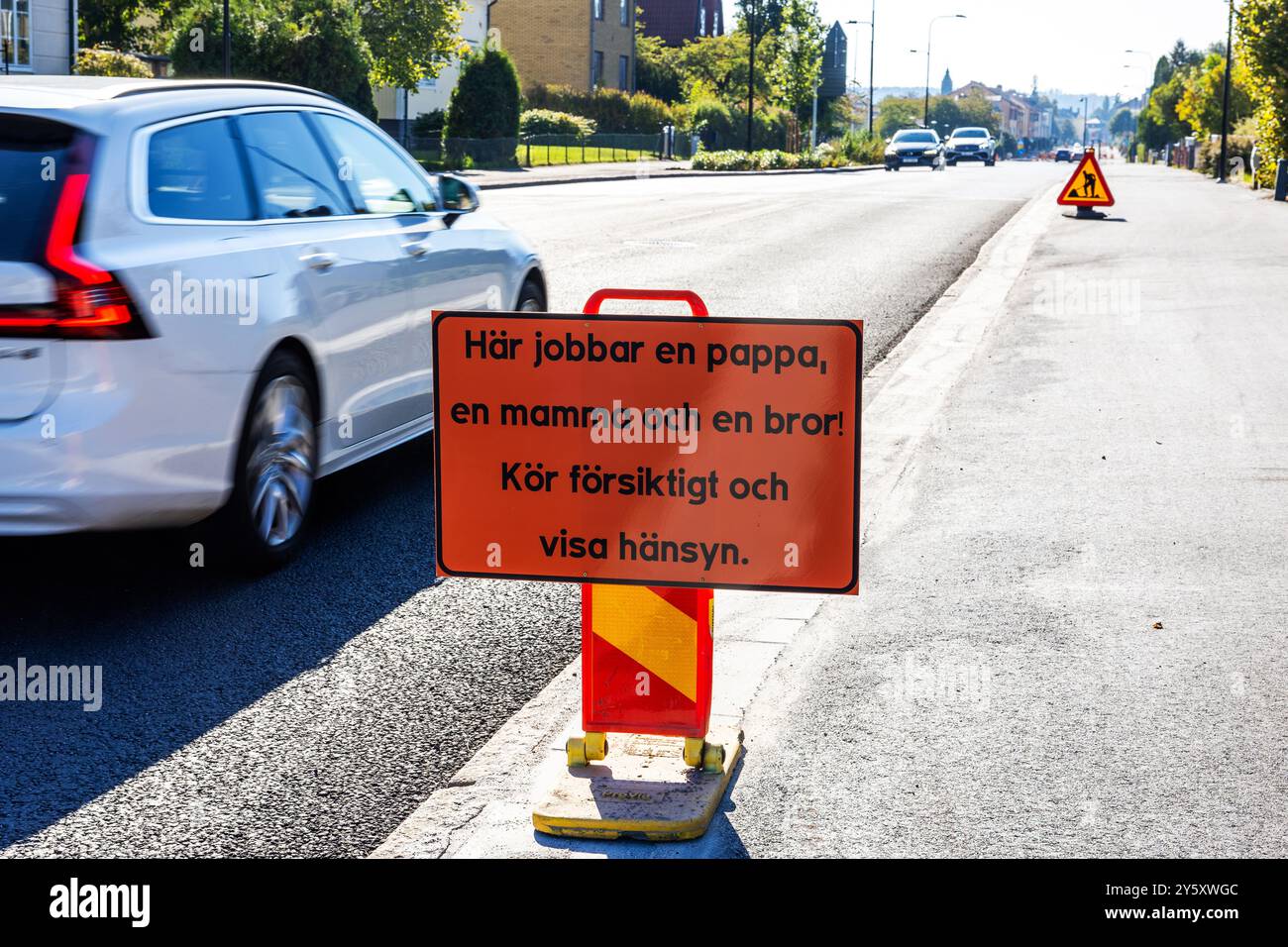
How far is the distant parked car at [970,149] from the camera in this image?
77.8 metres

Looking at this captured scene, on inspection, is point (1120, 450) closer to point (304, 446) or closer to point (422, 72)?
point (304, 446)

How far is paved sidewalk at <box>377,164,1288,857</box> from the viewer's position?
3912 millimetres

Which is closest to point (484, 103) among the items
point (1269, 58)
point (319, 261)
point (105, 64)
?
point (105, 64)

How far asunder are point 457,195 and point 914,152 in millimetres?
59084

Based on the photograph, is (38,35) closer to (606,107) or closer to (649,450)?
(649,450)

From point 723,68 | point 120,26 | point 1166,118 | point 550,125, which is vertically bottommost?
point 550,125

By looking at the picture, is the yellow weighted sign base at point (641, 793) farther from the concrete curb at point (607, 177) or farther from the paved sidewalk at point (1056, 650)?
the concrete curb at point (607, 177)

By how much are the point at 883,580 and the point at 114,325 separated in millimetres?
2832

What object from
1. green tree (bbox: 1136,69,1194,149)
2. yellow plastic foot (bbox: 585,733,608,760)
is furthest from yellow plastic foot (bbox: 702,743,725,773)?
green tree (bbox: 1136,69,1194,149)

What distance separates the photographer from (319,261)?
20.8ft

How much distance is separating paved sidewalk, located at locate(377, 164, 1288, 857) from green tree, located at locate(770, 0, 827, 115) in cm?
6668

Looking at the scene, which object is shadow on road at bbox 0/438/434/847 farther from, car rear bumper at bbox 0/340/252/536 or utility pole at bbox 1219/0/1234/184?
utility pole at bbox 1219/0/1234/184

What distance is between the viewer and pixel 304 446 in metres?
6.29

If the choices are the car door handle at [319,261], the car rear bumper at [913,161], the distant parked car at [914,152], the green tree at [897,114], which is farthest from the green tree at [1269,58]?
the green tree at [897,114]
